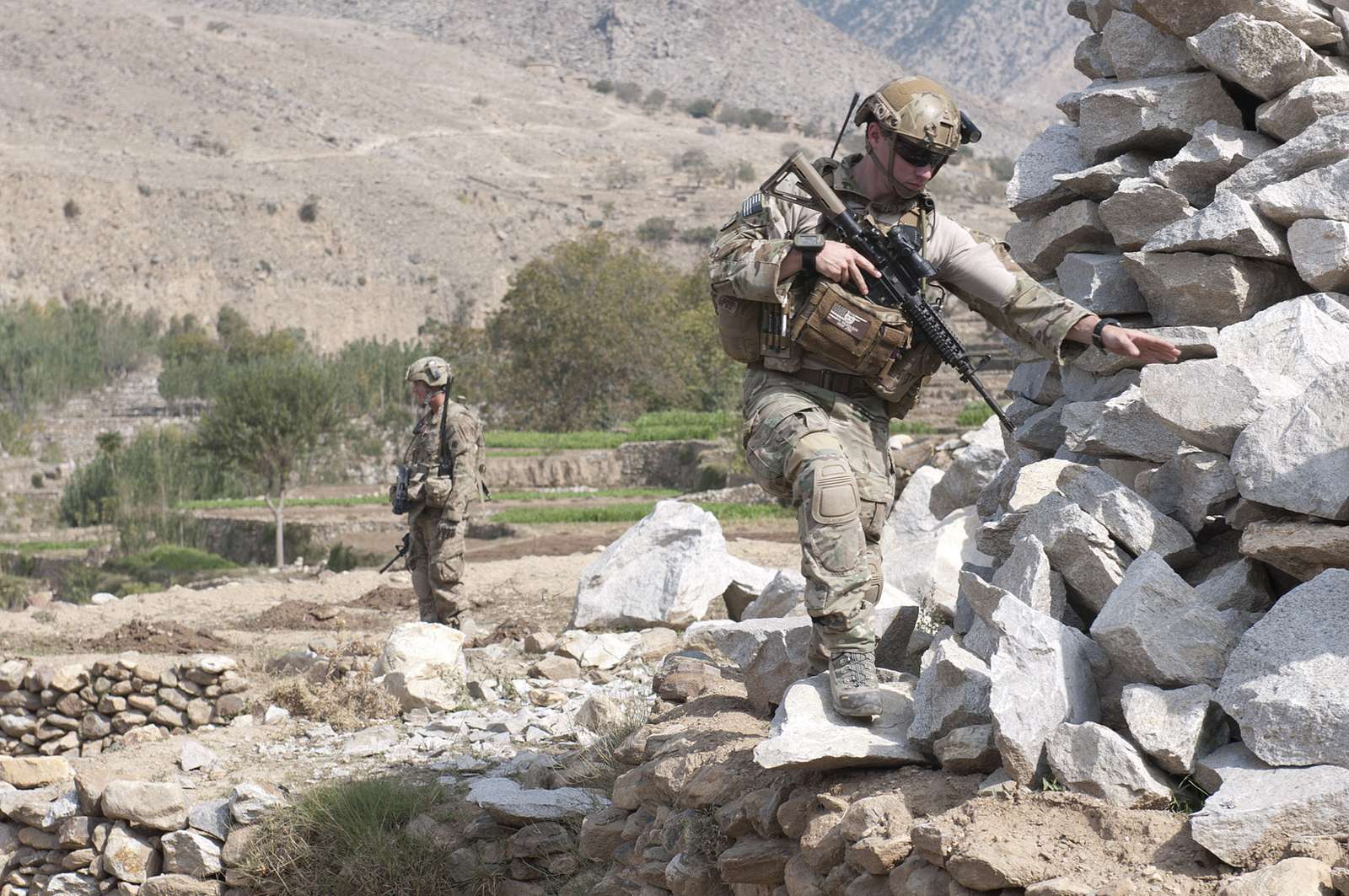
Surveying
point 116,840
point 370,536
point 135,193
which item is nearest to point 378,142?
point 135,193

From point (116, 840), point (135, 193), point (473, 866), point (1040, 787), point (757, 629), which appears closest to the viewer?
point (1040, 787)

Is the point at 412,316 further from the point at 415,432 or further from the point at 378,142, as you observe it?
the point at 415,432

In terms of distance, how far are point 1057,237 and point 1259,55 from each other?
0.93 metres

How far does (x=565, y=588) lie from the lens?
11.6m

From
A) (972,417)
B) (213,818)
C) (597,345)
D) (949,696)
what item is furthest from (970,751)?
(597,345)

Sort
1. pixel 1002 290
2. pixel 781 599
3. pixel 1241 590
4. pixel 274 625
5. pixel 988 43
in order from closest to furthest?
pixel 1241 590, pixel 1002 290, pixel 781 599, pixel 274 625, pixel 988 43

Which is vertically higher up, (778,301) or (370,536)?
(778,301)

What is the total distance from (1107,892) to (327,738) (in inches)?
204

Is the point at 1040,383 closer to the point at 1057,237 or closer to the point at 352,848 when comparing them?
the point at 1057,237

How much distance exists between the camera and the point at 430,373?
28.1 ft

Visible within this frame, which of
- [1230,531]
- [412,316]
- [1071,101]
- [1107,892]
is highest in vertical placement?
[1071,101]

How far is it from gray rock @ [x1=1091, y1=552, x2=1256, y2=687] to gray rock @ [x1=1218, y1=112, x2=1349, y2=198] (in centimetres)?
170

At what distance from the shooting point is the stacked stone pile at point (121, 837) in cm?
579

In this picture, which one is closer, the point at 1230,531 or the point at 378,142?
the point at 1230,531
